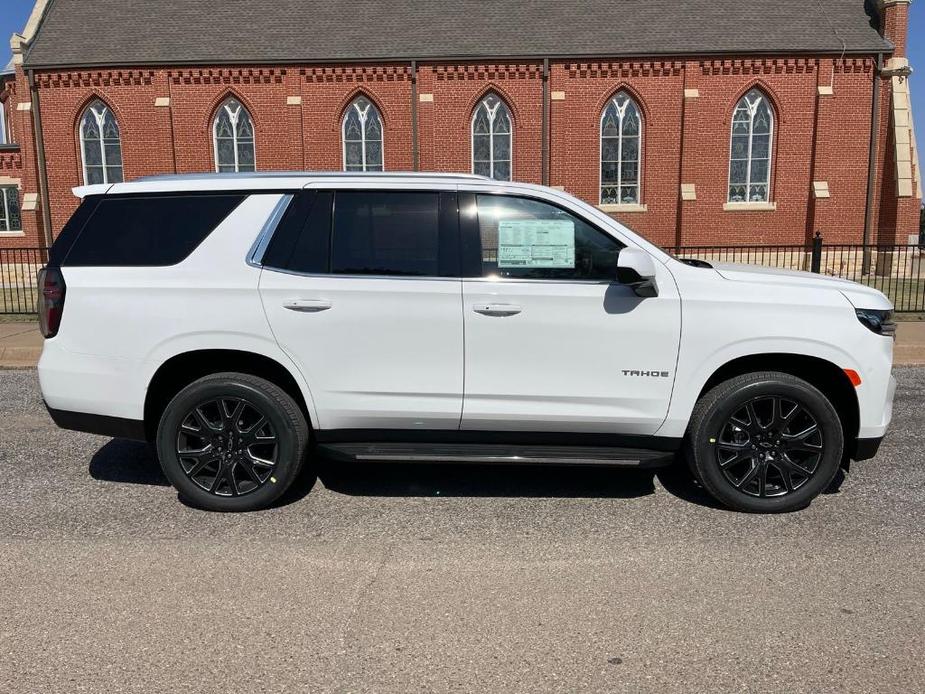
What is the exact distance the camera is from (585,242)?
4090 millimetres

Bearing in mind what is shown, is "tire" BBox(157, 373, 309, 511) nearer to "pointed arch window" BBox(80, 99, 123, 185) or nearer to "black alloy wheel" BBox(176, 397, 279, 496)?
"black alloy wheel" BBox(176, 397, 279, 496)

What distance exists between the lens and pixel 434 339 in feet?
13.3

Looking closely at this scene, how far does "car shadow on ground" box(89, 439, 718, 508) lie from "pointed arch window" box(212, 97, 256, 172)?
788 inches

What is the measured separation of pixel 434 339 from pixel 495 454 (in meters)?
0.77

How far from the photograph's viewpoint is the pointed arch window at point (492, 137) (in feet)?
74.2

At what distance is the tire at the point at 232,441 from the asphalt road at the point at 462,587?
0.51 ft

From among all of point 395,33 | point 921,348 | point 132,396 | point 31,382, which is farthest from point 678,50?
point 132,396

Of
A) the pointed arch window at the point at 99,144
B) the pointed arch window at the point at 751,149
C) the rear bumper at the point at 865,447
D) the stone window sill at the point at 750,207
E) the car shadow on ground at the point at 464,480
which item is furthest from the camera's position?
the pointed arch window at the point at 99,144

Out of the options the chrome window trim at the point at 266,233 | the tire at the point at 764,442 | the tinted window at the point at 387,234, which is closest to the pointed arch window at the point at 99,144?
the chrome window trim at the point at 266,233

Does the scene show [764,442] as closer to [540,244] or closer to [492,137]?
[540,244]

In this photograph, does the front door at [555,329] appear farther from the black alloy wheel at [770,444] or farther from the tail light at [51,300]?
the tail light at [51,300]

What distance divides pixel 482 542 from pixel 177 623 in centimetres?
157

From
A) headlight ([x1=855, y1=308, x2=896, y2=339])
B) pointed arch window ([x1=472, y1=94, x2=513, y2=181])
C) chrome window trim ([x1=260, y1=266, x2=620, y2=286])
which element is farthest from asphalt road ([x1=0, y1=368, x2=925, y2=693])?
pointed arch window ([x1=472, y1=94, x2=513, y2=181])

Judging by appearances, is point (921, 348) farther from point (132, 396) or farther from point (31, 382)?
point (31, 382)
